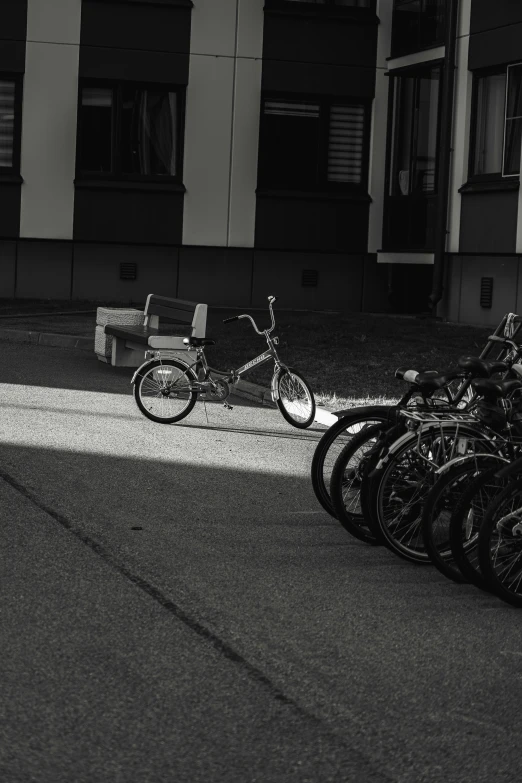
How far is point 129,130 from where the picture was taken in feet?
84.3

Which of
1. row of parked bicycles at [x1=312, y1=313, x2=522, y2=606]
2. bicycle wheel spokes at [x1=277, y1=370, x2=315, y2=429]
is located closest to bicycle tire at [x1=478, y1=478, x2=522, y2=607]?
row of parked bicycles at [x1=312, y1=313, x2=522, y2=606]

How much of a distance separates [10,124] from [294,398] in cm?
1537

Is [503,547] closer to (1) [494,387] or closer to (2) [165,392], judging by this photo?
(1) [494,387]

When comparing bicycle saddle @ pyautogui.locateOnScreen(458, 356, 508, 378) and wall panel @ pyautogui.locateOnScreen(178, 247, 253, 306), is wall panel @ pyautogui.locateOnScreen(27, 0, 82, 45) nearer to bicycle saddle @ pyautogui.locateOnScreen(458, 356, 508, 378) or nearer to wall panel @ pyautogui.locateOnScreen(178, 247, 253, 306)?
wall panel @ pyautogui.locateOnScreen(178, 247, 253, 306)

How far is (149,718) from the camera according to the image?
14.0 ft

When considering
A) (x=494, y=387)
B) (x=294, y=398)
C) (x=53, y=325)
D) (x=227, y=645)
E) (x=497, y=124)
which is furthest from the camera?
(x=497, y=124)

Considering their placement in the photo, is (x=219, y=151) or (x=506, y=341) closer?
(x=506, y=341)

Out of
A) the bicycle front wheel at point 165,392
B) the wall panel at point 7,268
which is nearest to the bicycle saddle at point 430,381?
the bicycle front wheel at point 165,392

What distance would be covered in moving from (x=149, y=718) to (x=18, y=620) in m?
1.24

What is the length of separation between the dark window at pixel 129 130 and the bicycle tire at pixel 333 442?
740 inches

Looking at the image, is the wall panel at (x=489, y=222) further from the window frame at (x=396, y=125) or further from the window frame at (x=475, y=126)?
the window frame at (x=396, y=125)

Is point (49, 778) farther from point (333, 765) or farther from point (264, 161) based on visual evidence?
point (264, 161)

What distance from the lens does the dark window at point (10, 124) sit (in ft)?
82.5

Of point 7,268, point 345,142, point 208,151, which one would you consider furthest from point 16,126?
point 345,142
